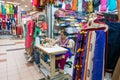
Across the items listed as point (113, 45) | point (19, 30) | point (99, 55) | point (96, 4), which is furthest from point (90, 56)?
point (19, 30)

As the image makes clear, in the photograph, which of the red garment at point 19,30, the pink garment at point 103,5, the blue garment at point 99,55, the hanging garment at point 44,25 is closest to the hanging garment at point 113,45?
the blue garment at point 99,55

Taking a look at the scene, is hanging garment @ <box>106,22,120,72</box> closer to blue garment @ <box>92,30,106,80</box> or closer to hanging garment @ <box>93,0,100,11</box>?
blue garment @ <box>92,30,106,80</box>

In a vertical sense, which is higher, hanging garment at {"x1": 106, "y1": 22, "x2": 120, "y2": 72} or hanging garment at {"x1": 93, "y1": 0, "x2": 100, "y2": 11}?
hanging garment at {"x1": 93, "y1": 0, "x2": 100, "y2": 11}

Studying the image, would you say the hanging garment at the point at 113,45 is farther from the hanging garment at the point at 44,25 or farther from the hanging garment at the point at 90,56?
the hanging garment at the point at 44,25

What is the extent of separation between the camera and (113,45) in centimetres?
130

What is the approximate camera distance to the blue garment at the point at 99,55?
1.31 m

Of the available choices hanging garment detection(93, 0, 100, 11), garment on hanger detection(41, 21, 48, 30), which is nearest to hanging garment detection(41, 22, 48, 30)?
garment on hanger detection(41, 21, 48, 30)

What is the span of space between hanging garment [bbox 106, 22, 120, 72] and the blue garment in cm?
7

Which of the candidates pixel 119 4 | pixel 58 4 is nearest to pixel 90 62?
pixel 119 4

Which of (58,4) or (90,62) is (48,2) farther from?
(90,62)

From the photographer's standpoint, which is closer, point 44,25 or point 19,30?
point 44,25

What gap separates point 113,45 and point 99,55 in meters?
0.16

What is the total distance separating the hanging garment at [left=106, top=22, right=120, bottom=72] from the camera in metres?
1.29

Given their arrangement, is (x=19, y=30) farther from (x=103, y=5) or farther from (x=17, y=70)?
(x=103, y=5)
